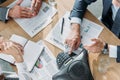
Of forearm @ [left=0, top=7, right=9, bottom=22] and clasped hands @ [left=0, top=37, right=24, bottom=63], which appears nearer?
clasped hands @ [left=0, top=37, right=24, bottom=63]

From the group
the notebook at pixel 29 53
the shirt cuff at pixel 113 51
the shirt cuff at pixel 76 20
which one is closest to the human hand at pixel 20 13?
the notebook at pixel 29 53

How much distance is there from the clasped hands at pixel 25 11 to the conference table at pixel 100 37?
0.05 m

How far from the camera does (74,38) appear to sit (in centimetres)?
155

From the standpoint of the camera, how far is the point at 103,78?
1450 millimetres

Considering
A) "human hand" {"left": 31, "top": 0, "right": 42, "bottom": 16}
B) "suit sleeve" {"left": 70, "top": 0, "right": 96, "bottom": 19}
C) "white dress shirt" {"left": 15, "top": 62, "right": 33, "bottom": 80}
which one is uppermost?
"suit sleeve" {"left": 70, "top": 0, "right": 96, "bottom": 19}

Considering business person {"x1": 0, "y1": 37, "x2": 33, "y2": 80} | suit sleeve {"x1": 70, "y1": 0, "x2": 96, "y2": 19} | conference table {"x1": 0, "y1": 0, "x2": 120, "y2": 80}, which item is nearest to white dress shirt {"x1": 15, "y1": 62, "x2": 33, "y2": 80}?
business person {"x1": 0, "y1": 37, "x2": 33, "y2": 80}

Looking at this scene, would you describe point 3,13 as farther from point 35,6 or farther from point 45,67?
point 45,67

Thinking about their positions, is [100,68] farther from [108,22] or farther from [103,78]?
[108,22]

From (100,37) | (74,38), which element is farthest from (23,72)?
(100,37)

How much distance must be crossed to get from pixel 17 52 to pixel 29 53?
0.07 meters

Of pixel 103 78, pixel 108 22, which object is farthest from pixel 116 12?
pixel 103 78

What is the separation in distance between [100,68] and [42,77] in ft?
1.09

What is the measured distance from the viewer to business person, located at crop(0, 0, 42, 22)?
166cm

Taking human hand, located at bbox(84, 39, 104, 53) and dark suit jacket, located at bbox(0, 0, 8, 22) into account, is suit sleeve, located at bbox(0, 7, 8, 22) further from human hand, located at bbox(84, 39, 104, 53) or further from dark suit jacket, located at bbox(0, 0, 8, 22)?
human hand, located at bbox(84, 39, 104, 53)
